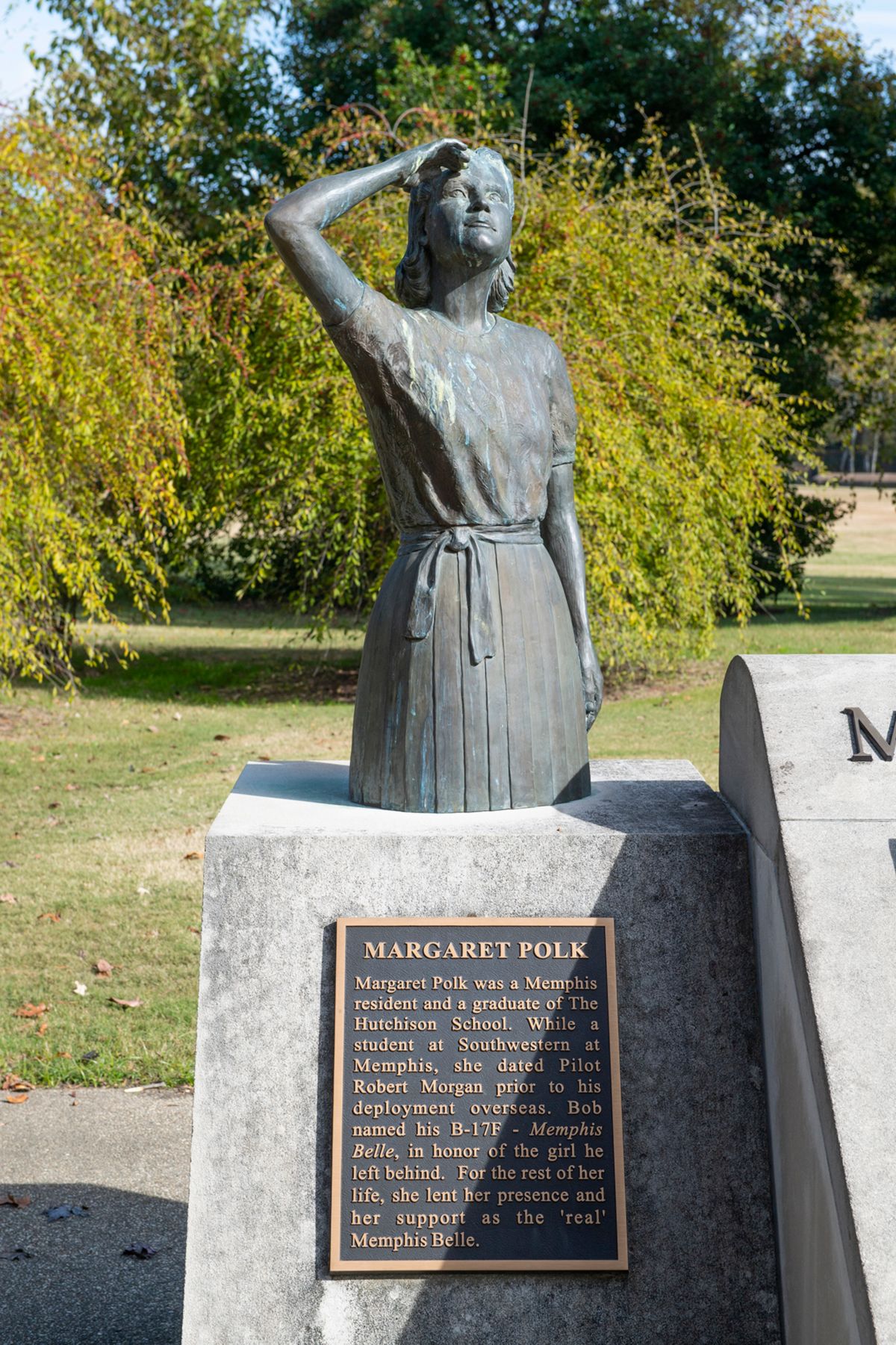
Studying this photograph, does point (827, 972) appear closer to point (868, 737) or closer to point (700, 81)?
point (868, 737)

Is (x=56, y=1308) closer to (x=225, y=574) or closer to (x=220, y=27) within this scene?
(x=220, y=27)

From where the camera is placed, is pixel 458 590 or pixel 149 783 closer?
pixel 458 590

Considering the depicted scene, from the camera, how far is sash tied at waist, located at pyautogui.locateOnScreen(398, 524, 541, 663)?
11.6 ft

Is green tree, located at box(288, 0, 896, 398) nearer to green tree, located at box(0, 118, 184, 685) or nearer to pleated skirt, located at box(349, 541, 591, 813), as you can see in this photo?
green tree, located at box(0, 118, 184, 685)

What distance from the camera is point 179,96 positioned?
1947 centimetres

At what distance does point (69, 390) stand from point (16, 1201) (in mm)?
7798

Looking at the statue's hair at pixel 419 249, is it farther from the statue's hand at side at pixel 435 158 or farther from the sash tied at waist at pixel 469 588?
the sash tied at waist at pixel 469 588

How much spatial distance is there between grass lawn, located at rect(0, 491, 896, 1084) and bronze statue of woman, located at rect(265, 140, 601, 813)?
235cm

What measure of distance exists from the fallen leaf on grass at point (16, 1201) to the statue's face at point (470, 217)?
3.08 meters

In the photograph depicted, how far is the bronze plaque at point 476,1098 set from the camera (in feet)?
10.6

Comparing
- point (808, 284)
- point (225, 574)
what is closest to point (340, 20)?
point (808, 284)

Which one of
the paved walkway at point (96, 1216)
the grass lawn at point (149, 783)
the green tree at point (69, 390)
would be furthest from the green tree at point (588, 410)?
the paved walkway at point (96, 1216)

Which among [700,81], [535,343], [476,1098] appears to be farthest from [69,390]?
[700,81]

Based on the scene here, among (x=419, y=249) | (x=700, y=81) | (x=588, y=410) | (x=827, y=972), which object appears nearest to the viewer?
(x=827, y=972)
